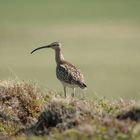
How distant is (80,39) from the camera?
65.1 meters

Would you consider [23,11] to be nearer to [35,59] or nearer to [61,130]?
[35,59]

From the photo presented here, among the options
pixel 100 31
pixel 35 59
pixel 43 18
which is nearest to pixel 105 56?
pixel 35 59

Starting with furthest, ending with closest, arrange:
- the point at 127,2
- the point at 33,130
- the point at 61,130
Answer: the point at 127,2, the point at 33,130, the point at 61,130

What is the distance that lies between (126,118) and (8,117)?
2689mm

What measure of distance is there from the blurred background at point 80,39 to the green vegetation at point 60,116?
64.2 feet

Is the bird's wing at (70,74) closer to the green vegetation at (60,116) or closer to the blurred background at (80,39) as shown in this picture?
the green vegetation at (60,116)

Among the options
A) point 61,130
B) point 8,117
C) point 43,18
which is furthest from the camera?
point 43,18

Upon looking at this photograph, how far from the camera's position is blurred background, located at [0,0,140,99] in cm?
4231

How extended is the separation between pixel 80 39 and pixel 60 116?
53.1 meters

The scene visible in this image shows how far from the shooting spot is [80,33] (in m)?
66.1

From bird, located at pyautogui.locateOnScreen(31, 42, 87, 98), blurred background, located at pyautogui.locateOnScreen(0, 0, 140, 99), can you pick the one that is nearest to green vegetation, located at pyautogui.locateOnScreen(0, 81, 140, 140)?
bird, located at pyautogui.locateOnScreen(31, 42, 87, 98)

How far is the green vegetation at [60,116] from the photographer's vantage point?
34.7ft

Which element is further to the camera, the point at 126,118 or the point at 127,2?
the point at 127,2

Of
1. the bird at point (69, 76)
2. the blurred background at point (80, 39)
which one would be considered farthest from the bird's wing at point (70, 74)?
the blurred background at point (80, 39)
